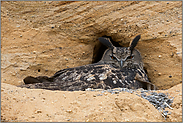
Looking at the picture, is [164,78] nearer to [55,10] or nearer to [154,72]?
[154,72]

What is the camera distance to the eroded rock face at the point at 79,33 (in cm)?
435

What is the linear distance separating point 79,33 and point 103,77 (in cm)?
184

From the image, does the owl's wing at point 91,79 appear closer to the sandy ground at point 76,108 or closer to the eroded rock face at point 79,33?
the sandy ground at point 76,108

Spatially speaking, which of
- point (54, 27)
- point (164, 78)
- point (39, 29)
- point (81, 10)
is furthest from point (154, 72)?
point (39, 29)

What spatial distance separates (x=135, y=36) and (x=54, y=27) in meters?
1.90

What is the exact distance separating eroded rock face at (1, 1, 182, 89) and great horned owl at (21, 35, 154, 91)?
1.62 ft

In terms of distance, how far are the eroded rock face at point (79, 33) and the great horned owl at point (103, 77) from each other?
49 centimetres

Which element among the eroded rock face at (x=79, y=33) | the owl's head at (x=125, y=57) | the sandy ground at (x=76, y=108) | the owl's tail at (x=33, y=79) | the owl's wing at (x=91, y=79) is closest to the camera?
the sandy ground at (x=76, y=108)

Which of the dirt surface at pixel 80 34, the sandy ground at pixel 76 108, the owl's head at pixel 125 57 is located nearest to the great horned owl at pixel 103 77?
the owl's head at pixel 125 57

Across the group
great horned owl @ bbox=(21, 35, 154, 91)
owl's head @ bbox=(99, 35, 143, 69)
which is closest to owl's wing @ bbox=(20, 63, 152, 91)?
great horned owl @ bbox=(21, 35, 154, 91)

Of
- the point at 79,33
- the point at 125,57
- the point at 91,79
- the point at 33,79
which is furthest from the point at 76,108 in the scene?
the point at 79,33

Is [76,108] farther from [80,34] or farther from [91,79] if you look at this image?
[80,34]

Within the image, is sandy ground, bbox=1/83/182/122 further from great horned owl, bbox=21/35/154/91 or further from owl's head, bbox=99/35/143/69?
owl's head, bbox=99/35/143/69

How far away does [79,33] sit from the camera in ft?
15.8
